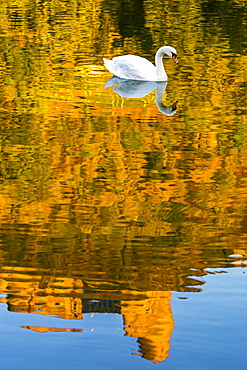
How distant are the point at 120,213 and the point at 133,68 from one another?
7912mm

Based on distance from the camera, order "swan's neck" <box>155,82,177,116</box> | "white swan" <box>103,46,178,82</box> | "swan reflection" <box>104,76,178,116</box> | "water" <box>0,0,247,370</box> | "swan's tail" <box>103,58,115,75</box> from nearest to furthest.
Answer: "water" <box>0,0,247,370</box> < "swan's neck" <box>155,82,177,116</box> < "swan reflection" <box>104,76,178,116</box> < "white swan" <box>103,46,178,82</box> < "swan's tail" <box>103,58,115,75</box>

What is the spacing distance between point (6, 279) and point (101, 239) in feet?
4.27

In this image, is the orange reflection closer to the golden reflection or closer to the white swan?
the golden reflection

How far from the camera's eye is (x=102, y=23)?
2300cm

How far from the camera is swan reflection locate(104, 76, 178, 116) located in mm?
13338

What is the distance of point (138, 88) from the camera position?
601 inches

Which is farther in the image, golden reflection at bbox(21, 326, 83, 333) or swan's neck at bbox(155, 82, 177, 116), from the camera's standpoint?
swan's neck at bbox(155, 82, 177, 116)

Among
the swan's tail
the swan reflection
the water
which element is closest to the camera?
the water

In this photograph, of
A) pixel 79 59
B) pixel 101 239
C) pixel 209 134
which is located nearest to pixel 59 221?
pixel 101 239

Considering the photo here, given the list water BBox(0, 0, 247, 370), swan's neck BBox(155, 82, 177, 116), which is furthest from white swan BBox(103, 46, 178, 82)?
swan's neck BBox(155, 82, 177, 116)

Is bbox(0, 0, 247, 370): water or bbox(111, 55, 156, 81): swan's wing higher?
bbox(111, 55, 156, 81): swan's wing

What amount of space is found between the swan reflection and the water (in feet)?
0.14

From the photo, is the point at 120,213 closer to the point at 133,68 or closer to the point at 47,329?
the point at 47,329

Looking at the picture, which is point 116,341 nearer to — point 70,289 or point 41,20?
point 70,289
